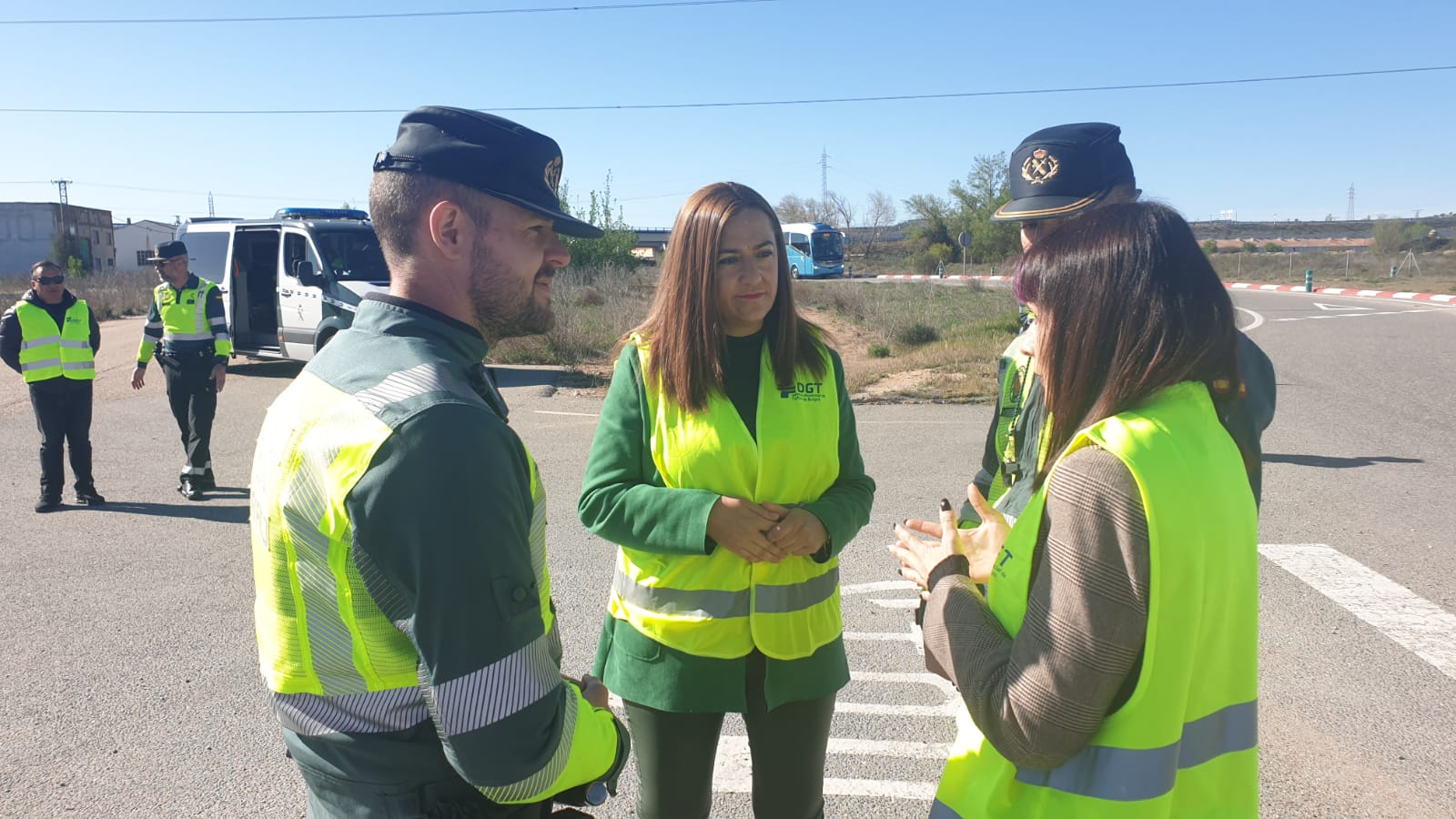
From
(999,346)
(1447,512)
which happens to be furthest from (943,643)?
(999,346)

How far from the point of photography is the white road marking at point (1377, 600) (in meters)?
4.54

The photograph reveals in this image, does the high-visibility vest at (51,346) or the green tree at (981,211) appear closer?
the high-visibility vest at (51,346)

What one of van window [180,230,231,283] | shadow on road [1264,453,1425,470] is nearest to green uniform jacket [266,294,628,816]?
shadow on road [1264,453,1425,470]

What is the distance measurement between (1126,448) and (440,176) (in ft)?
3.90

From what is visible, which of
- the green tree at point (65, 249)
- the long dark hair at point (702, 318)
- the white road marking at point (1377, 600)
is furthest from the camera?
the green tree at point (65, 249)

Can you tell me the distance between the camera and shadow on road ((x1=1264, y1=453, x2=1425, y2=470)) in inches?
326

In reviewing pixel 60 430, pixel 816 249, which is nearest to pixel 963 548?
pixel 60 430

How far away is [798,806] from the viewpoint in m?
2.47

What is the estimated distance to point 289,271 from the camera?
14281 mm

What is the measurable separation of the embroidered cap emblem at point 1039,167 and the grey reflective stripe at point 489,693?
2.27 metres

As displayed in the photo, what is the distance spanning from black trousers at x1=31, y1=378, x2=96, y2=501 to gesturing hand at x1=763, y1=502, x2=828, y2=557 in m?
7.19

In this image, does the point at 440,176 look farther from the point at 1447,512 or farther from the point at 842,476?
the point at 1447,512

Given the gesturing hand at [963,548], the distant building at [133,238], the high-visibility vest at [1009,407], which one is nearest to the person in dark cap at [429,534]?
the gesturing hand at [963,548]

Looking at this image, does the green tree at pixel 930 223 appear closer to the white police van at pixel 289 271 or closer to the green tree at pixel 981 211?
the green tree at pixel 981 211
